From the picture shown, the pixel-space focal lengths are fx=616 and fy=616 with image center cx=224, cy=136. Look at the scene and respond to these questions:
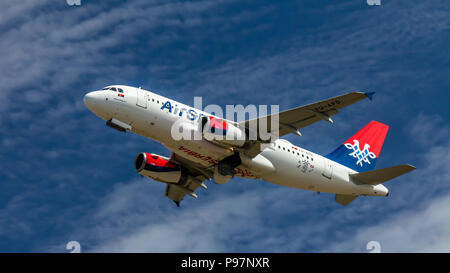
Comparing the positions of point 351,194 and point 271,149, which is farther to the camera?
point 351,194

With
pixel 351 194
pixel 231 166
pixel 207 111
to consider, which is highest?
pixel 207 111

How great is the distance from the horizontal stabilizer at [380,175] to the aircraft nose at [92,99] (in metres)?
20.6

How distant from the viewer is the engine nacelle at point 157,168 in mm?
49781

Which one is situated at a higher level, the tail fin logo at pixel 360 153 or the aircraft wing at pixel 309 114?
the aircraft wing at pixel 309 114

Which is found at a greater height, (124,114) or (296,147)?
(124,114)

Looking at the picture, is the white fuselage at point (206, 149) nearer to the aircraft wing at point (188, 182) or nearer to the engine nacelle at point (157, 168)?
the aircraft wing at point (188, 182)

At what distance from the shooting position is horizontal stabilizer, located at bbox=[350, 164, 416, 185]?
149ft

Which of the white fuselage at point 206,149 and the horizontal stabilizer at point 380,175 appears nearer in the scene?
the white fuselage at point 206,149

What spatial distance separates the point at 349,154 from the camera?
51781 mm

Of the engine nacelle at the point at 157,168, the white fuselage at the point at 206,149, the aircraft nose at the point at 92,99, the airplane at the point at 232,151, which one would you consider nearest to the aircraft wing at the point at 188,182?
the airplane at the point at 232,151

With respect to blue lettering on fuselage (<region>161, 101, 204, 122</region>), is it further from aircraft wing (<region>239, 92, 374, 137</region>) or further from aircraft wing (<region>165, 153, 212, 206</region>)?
aircraft wing (<region>165, 153, 212, 206</region>)

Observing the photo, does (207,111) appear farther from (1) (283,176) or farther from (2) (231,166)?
(1) (283,176)
